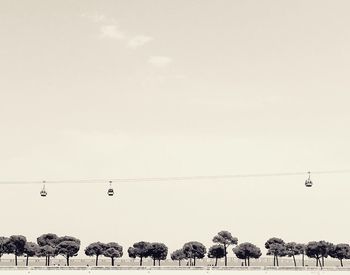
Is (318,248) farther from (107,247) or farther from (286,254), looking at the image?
(107,247)

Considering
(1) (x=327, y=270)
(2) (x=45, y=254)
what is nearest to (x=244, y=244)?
(2) (x=45, y=254)

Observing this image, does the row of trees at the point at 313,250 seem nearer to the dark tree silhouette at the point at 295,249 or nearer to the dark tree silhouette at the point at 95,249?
the dark tree silhouette at the point at 295,249

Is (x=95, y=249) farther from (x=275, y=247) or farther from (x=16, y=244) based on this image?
(x=275, y=247)

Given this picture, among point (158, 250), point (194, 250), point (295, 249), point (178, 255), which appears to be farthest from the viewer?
point (178, 255)

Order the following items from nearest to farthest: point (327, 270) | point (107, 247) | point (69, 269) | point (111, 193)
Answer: point (111, 193) → point (327, 270) → point (69, 269) → point (107, 247)

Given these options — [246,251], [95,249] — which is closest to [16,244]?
[95,249]

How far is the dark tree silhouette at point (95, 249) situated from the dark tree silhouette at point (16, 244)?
17.5 m

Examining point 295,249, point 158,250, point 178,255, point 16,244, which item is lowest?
point 178,255

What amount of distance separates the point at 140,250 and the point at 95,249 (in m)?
12.5

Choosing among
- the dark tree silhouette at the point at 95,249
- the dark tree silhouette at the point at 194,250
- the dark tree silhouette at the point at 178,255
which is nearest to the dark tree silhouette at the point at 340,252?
the dark tree silhouette at the point at 194,250

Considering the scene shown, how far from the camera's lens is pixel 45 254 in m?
159

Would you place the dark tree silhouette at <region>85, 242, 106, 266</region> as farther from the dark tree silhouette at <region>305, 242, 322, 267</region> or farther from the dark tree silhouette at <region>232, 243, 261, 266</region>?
the dark tree silhouette at <region>305, 242, 322, 267</region>

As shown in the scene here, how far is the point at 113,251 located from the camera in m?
163
